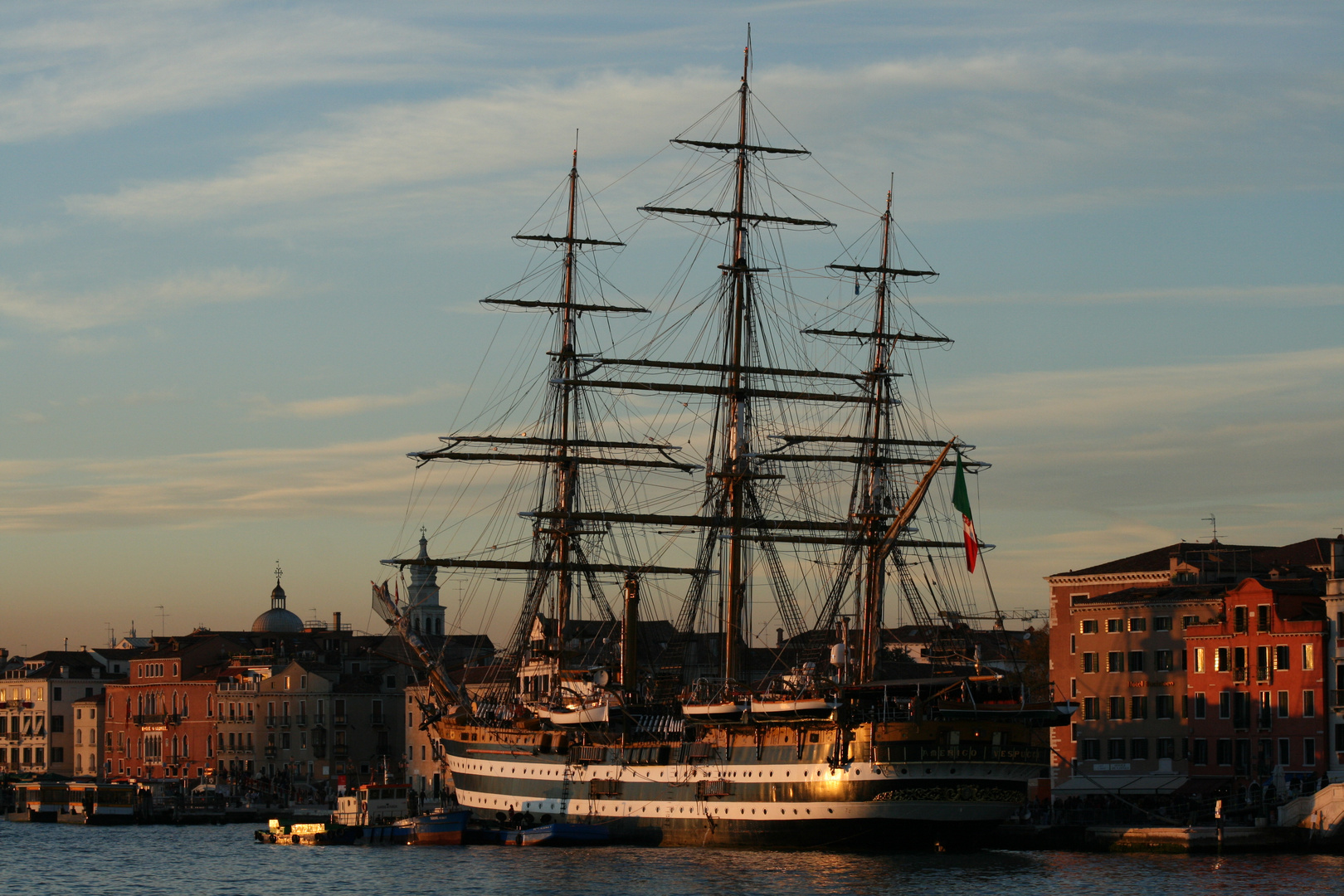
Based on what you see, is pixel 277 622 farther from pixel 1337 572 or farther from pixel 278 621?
pixel 1337 572

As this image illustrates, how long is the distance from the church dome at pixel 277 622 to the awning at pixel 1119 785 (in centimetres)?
10301

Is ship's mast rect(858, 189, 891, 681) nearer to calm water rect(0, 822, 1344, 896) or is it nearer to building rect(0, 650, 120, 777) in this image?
calm water rect(0, 822, 1344, 896)

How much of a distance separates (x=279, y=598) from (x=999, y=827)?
393ft

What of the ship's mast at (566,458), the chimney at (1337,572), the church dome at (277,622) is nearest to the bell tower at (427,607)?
the church dome at (277,622)

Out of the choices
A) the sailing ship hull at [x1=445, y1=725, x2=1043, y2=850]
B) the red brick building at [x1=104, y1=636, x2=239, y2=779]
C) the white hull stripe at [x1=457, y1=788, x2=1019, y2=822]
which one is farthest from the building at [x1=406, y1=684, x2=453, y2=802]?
the sailing ship hull at [x1=445, y1=725, x2=1043, y2=850]

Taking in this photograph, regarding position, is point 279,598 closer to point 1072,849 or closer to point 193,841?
point 193,841

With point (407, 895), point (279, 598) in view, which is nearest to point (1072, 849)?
point (407, 895)

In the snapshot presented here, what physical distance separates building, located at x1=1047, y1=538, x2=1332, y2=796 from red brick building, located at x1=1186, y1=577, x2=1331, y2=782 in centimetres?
96

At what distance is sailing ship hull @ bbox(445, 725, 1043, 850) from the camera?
82.1m

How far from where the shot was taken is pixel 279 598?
197 metres

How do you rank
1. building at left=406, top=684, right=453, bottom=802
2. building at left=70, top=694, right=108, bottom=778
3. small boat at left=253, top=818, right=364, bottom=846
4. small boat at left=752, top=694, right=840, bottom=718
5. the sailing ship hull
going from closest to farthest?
the sailing ship hull, small boat at left=752, top=694, right=840, bottom=718, small boat at left=253, top=818, right=364, bottom=846, building at left=406, top=684, right=453, bottom=802, building at left=70, top=694, right=108, bottom=778

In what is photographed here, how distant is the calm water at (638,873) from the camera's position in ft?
227

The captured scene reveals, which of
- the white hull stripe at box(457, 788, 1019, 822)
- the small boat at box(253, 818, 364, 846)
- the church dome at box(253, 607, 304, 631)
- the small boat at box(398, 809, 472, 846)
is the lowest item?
the small boat at box(253, 818, 364, 846)

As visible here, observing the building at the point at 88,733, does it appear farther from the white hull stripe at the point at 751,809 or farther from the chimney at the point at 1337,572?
the chimney at the point at 1337,572
